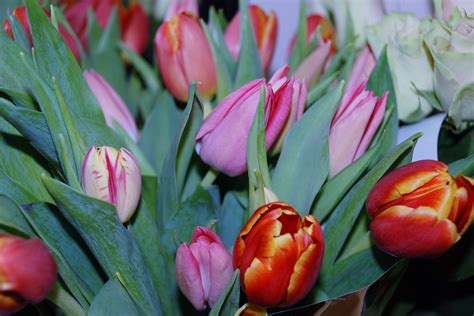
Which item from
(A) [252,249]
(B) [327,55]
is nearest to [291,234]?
(A) [252,249]

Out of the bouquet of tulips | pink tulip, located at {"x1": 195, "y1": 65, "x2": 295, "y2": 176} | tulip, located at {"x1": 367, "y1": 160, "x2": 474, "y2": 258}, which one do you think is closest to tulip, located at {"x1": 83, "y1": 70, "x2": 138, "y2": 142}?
the bouquet of tulips

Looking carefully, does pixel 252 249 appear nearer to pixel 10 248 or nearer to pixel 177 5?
pixel 10 248

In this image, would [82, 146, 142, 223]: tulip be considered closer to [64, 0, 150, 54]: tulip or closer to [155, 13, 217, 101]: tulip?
[155, 13, 217, 101]: tulip

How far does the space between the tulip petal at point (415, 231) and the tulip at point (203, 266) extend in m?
0.08

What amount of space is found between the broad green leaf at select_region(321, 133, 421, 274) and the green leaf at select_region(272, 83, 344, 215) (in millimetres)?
19

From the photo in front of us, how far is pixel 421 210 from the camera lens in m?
0.35

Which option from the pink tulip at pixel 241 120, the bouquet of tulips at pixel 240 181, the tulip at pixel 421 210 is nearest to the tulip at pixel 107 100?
the bouquet of tulips at pixel 240 181

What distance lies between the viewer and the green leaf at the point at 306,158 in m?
0.43

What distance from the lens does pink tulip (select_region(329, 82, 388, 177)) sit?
45 centimetres

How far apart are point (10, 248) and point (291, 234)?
0.41 feet

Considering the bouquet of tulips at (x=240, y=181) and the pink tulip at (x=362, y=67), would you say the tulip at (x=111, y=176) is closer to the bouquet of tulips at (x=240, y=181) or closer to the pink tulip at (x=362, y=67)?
the bouquet of tulips at (x=240, y=181)

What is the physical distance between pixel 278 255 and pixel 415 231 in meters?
0.07

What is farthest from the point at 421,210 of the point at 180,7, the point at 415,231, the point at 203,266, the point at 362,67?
the point at 180,7

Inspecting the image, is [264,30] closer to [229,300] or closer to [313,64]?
[313,64]
